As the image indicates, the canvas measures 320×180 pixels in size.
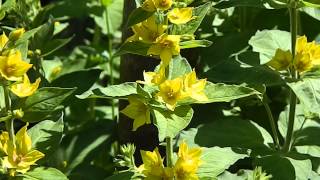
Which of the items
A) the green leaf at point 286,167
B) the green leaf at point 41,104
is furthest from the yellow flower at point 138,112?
the green leaf at point 286,167

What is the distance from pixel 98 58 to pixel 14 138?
4.03 ft

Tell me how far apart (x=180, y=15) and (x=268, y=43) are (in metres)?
0.64

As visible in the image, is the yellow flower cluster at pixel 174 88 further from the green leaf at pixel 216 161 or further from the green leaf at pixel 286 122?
the green leaf at pixel 286 122

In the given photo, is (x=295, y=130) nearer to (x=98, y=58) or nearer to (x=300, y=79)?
(x=300, y=79)

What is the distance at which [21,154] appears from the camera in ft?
6.07

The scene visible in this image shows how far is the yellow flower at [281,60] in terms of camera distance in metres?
2.09

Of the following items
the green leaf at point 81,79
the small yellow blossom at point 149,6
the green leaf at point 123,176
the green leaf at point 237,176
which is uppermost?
the small yellow blossom at point 149,6

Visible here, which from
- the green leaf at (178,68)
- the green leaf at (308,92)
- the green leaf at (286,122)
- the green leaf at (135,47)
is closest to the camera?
the green leaf at (135,47)

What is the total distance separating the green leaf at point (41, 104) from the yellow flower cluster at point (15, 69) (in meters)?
0.08

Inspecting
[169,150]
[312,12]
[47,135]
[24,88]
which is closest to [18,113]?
[24,88]

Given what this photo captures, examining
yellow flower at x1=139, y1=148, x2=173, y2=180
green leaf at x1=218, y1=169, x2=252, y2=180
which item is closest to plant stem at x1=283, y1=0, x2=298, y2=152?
green leaf at x1=218, y1=169, x2=252, y2=180

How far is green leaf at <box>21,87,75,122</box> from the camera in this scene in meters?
1.91

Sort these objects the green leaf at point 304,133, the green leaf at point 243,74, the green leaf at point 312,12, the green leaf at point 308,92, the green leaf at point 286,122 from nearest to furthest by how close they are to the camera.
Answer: the green leaf at point 308,92 < the green leaf at point 243,74 < the green leaf at point 304,133 < the green leaf at point 286,122 < the green leaf at point 312,12

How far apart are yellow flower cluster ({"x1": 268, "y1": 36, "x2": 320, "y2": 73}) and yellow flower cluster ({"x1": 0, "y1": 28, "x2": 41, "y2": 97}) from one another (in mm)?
806
